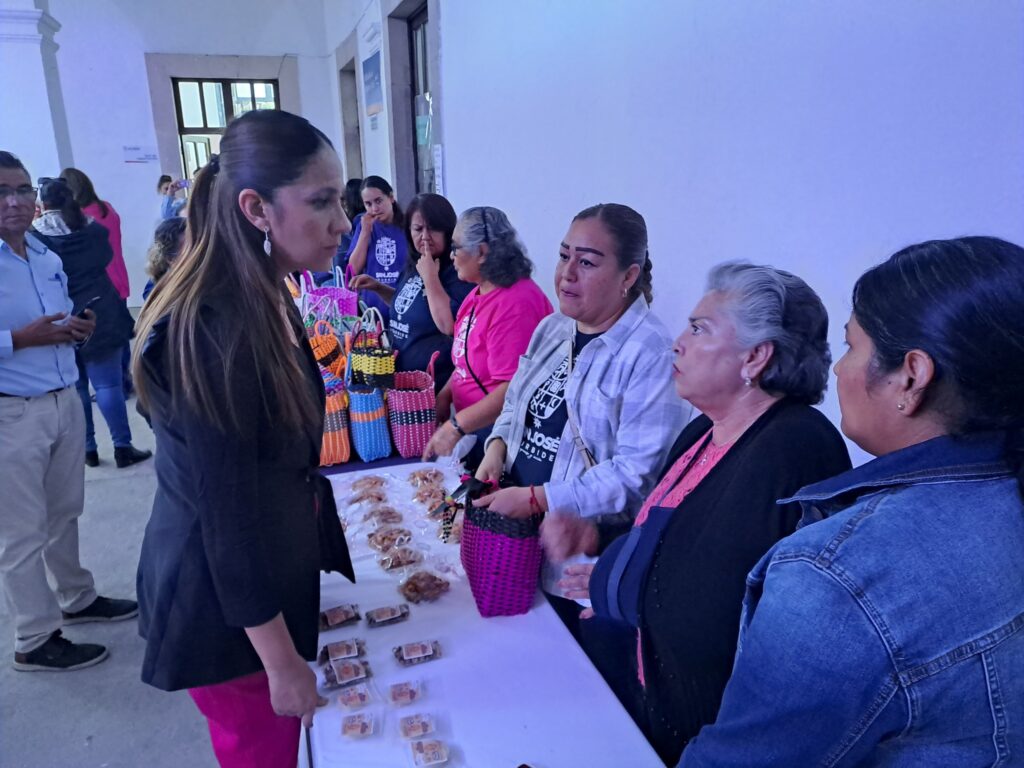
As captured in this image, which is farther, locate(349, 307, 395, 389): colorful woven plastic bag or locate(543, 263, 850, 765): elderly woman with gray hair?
locate(349, 307, 395, 389): colorful woven plastic bag

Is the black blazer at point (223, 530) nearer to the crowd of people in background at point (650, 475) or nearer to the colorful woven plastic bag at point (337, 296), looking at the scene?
the crowd of people in background at point (650, 475)

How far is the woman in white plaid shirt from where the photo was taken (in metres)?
1.52

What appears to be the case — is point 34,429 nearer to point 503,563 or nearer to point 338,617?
point 338,617

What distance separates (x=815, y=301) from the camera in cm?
119

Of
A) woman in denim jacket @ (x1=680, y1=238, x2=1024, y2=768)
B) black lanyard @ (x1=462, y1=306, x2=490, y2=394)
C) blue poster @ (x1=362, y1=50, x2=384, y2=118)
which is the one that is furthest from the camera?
blue poster @ (x1=362, y1=50, x2=384, y2=118)

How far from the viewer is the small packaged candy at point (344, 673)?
1.20 metres

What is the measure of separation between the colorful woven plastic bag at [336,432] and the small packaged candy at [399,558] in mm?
806

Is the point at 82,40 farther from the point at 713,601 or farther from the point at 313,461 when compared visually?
the point at 713,601

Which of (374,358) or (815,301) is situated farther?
(374,358)

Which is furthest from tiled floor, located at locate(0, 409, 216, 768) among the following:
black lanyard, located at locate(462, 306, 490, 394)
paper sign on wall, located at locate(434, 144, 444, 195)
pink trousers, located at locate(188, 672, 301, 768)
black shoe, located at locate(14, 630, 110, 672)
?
paper sign on wall, located at locate(434, 144, 444, 195)

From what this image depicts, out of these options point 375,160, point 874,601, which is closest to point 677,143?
point 874,601

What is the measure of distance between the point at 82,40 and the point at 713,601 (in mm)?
9986

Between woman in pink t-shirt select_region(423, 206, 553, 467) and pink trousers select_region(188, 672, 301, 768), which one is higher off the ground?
woman in pink t-shirt select_region(423, 206, 553, 467)

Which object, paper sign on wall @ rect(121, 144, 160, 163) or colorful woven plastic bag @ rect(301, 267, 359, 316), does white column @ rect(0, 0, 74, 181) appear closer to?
paper sign on wall @ rect(121, 144, 160, 163)
